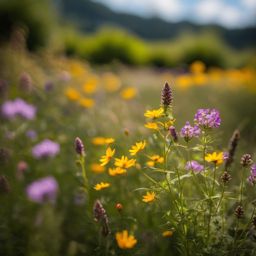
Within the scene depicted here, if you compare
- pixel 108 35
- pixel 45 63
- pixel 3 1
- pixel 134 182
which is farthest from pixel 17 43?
pixel 108 35

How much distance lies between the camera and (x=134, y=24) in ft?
285

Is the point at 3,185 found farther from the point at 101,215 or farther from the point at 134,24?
the point at 134,24

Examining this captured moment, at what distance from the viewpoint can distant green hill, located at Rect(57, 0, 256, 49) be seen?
8081 cm

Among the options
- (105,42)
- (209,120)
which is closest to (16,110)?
(209,120)

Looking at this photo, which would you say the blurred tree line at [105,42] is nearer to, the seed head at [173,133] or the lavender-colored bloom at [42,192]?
the lavender-colored bloom at [42,192]

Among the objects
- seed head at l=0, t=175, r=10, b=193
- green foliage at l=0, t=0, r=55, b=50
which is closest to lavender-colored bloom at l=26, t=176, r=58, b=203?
seed head at l=0, t=175, r=10, b=193

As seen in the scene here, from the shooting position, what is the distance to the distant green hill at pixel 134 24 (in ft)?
265

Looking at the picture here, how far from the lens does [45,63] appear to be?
6.32 meters

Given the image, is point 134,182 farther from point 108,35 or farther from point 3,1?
point 108,35

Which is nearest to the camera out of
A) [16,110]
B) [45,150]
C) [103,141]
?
[103,141]

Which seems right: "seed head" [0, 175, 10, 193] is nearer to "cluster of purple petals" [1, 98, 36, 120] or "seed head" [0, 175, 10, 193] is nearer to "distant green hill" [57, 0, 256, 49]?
"cluster of purple petals" [1, 98, 36, 120]

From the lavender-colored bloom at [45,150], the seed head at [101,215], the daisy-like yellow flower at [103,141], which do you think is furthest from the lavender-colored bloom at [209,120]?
the lavender-colored bloom at [45,150]

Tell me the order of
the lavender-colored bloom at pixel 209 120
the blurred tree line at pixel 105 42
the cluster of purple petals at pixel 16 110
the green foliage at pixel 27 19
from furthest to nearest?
the blurred tree line at pixel 105 42
the green foliage at pixel 27 19
the cluster of purple petals at pixel 16 110
the lavender-colored bloom at pixel 209 120

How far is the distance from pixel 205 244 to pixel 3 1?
38.7 feet
